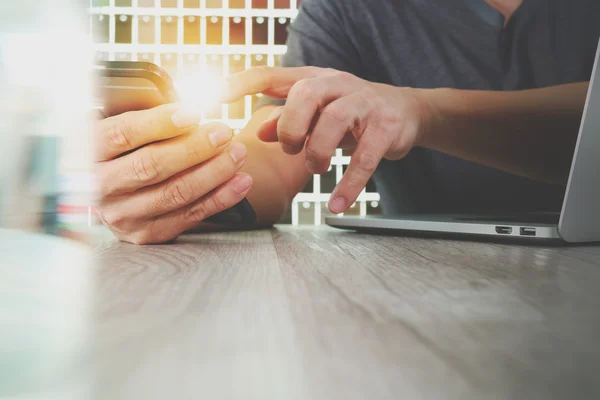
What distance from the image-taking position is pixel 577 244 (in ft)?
1.16

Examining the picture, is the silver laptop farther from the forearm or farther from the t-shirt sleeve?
the t-shirt sleeve

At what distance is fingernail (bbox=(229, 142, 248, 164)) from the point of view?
0.41 meters

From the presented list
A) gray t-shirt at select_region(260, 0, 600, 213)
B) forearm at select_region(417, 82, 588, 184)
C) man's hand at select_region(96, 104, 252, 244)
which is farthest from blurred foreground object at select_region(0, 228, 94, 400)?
gray t-shirt at select_region(260, 0, 600, 213)

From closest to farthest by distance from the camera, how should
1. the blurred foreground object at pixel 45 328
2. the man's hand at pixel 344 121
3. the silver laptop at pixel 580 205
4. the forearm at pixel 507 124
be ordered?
the blurred foreground object at pixel 45 328, the silver laptop at pixel 580 205, the man's hand at pixel 344 121, the forearm at pixel 507 124

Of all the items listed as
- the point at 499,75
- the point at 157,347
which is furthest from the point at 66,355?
the point at 499,75

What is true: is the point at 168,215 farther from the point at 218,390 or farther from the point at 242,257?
the point at 218,390

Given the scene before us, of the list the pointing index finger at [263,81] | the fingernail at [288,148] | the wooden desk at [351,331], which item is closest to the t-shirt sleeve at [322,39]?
the pointing index finger at [263,81]

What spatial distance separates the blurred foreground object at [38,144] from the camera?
441 millimetres

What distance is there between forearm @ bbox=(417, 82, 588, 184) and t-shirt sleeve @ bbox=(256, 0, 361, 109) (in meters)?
0.37

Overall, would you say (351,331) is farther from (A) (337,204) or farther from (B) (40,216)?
(B) (40,216)

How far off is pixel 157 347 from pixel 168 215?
1.07ft

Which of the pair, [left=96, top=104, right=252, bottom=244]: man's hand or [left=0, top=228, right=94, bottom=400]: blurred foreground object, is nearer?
[left=0, top=228, right=94, bottom=400]: blurred foreground object

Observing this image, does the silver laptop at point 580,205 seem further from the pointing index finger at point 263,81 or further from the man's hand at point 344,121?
the pointing index finger at point 263,81

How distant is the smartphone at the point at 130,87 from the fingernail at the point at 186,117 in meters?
0.03
